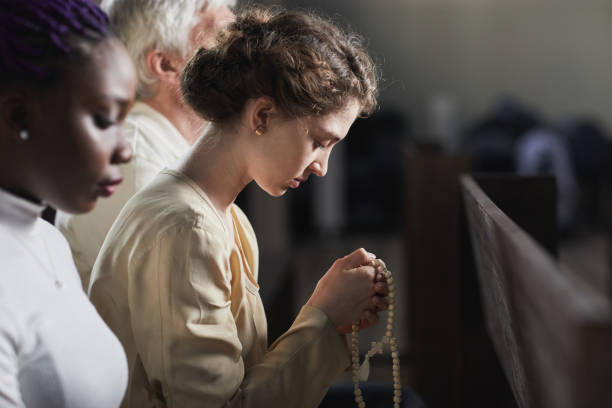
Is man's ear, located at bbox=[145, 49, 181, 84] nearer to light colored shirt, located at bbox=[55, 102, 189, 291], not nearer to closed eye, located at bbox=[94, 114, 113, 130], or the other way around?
light colored shirt, located at bbox=[55, 102, 189, 291]

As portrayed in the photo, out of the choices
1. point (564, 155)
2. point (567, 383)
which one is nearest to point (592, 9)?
point (564, 155)

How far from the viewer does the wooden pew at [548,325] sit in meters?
0.49

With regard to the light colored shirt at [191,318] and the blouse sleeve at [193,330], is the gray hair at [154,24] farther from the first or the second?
the blouse sleeve at [193,330]

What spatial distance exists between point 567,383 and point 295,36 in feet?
2.05

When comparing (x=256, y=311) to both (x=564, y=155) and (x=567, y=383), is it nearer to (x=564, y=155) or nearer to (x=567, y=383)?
(x=567, y=383)

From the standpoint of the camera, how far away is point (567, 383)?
1.79 feet

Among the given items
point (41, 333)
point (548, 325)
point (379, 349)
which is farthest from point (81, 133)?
point (379, 349)

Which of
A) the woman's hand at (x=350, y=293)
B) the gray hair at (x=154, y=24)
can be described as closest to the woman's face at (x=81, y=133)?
the woman's hand at (x=350, y=293)

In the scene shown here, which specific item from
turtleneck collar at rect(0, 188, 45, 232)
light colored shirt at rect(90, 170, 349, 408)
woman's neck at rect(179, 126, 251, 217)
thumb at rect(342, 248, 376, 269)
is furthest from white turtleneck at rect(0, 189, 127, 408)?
thumb at rect(342, 248, 376, 269)

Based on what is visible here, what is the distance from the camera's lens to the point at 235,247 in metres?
1.02

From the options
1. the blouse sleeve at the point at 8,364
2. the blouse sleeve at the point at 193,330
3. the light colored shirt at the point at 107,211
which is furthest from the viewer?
the light colored shirt at the point at 107,211

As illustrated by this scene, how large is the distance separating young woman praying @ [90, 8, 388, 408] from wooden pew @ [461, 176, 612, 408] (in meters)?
0.26

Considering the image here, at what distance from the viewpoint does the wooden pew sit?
0.49 metres

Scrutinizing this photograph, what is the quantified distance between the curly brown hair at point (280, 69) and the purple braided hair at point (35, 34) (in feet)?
0.98
